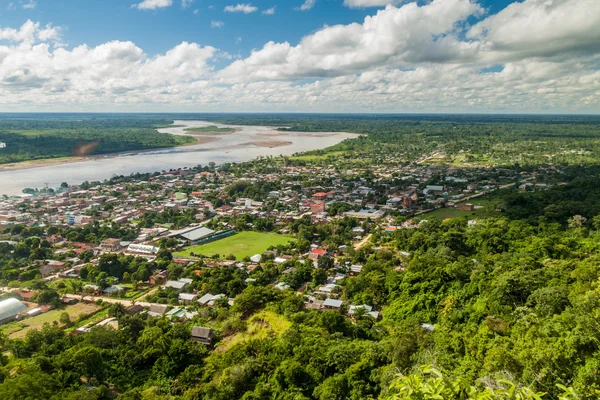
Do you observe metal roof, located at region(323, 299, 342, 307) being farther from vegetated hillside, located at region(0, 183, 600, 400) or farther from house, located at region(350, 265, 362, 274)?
house, located at region(350, 265, 362, 274)

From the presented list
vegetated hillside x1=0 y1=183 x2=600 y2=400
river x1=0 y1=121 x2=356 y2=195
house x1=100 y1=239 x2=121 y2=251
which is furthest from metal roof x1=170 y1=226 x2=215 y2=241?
river x1=0 y1=121 x2=356 y2=195

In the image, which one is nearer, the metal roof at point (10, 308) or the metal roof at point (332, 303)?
the metal roof at point (10, 308)

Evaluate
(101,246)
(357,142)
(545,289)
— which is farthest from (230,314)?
(357,142)

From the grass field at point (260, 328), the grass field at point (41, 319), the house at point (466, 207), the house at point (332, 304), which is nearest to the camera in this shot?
the grass field at point (260, 328)

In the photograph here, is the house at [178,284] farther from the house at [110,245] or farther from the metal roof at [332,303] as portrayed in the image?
the house at [110,245]

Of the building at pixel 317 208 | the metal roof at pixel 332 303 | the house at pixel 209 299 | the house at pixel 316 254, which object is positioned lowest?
the house at pixel 209 299

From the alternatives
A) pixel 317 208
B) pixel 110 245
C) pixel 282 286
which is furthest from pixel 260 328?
pixel 317 208

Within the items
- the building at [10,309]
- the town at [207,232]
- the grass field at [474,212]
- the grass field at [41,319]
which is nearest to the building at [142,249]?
the town at [207,232]
